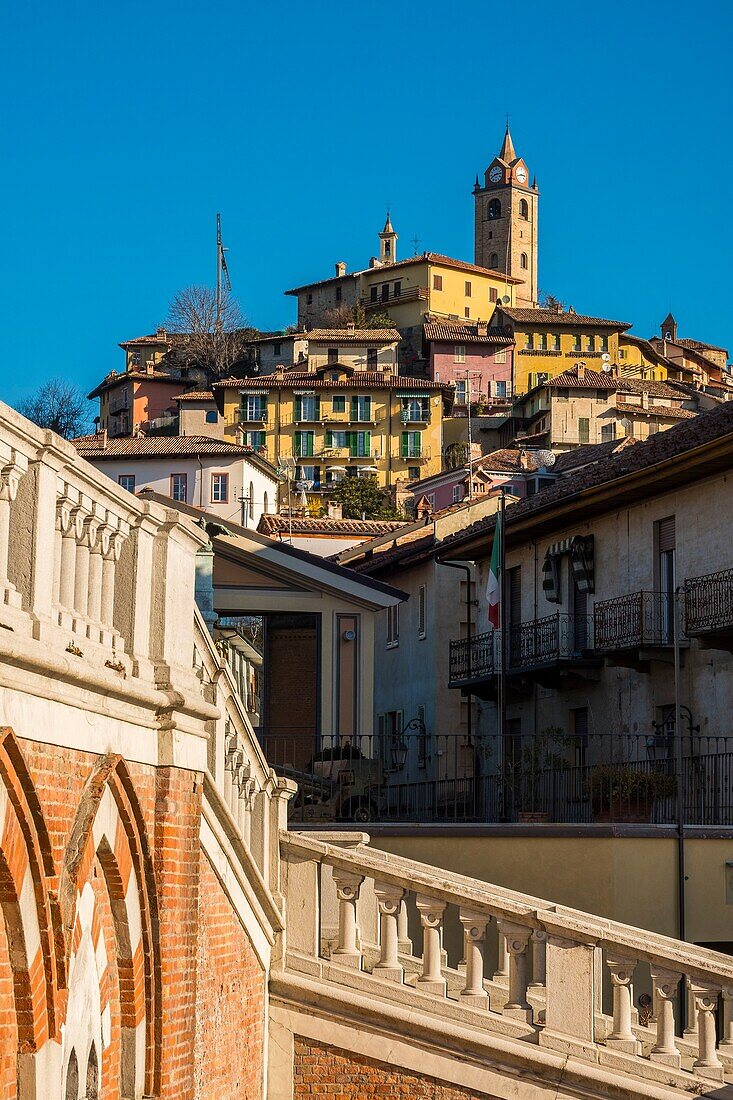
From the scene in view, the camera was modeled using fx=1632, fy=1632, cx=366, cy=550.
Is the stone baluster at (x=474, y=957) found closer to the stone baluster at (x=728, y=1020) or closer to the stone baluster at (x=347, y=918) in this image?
the stone baluster at (x=347, y=918)

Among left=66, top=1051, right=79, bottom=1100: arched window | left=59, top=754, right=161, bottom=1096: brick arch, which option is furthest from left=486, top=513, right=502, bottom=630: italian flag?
left=66, top=1051, right=79, bottom=1100: arched window

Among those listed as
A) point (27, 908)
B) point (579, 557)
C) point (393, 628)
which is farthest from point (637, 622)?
point (27, 908)

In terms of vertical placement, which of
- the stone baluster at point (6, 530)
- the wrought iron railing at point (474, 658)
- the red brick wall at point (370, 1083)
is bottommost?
the red brick wall at point (370, 1083)

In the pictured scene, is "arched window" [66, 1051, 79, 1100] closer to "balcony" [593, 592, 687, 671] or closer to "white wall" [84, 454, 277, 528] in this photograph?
"balcony" [593, 592, 687, 671]

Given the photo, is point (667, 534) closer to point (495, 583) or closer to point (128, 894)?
point (495, 583)

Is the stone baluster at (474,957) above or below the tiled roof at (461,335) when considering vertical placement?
below

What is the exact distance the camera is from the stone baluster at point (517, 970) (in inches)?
452

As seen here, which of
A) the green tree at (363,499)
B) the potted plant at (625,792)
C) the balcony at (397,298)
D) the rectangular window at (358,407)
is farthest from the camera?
the balcony at (397,298)

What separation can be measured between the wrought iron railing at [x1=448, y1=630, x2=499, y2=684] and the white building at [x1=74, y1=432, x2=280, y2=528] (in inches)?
1712

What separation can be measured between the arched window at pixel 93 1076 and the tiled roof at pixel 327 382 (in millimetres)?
93032

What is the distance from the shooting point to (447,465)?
103m

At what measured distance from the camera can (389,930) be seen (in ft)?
38.2

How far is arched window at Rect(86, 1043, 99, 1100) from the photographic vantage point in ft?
27.0

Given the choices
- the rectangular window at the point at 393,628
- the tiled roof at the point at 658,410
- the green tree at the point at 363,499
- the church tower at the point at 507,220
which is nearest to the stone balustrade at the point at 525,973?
the rectangular window at the point at 393,628
